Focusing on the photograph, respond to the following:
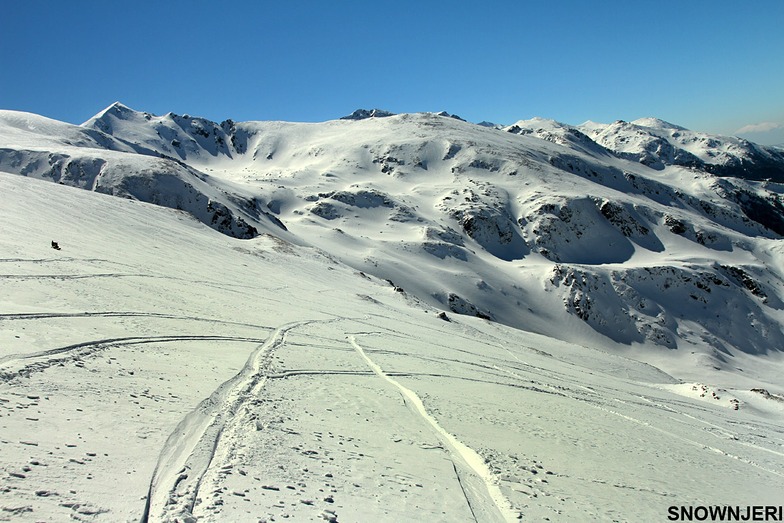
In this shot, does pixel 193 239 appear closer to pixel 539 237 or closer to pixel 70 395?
pixel 70 395

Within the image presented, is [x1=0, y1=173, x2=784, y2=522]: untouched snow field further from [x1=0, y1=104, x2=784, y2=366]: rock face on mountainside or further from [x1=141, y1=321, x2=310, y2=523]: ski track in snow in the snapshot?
[x1=0, y1=104, x2=784, y2=366]: rock face on mountainside

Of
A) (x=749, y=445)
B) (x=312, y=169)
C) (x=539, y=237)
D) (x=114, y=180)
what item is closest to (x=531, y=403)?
(x=749, y=445)

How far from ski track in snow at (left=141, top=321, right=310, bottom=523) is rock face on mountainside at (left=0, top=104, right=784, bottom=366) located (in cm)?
4064

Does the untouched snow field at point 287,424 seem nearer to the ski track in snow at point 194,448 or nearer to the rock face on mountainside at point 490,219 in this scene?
the ski track in snow at point 194,448

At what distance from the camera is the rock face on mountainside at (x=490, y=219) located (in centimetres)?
5544

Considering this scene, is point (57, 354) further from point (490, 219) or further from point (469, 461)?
point (490, 219)

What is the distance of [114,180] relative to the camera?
47.4 m

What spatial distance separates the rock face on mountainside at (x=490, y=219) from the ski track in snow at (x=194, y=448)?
40636 millimetres

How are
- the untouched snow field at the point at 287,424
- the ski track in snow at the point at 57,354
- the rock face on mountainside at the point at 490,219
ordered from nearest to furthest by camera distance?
the untouched snow field at the point at 287,424, the ski track in snow at the point at 57,354, the rock face on mountainside at the point at 490,219

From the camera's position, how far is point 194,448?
240 inches

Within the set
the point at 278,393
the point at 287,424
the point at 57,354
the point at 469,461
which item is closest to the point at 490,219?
the point at 278,393

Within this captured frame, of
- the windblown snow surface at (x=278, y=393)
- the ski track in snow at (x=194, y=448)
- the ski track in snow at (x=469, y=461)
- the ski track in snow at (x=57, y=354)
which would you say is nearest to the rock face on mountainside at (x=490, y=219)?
the windblown snow surface at (x=278, y=393)

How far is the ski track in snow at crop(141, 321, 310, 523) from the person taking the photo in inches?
187

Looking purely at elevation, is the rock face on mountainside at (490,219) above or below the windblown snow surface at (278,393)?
above
